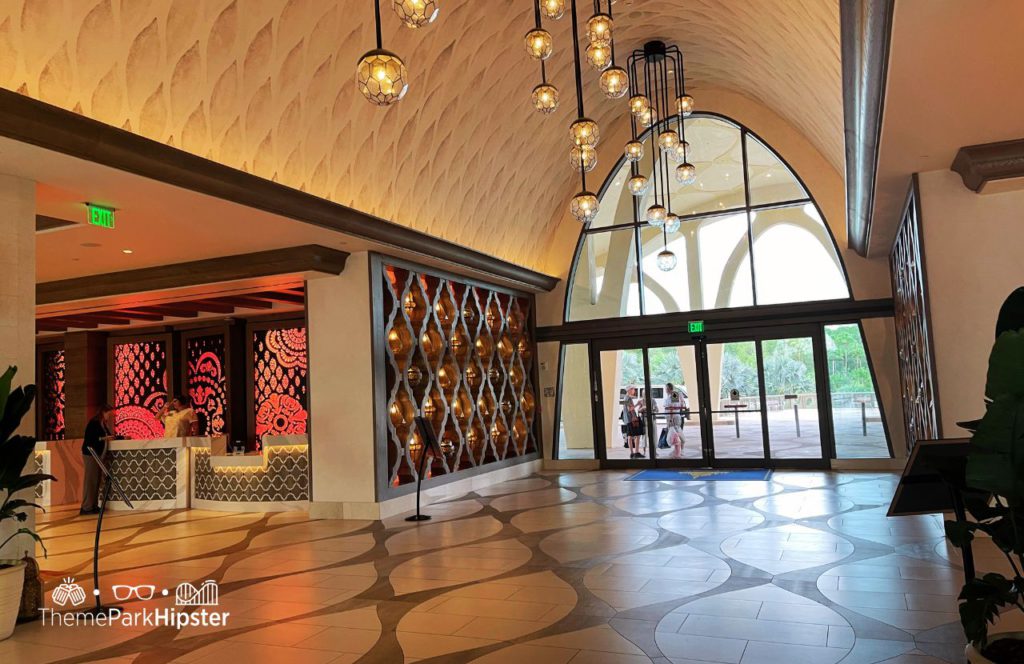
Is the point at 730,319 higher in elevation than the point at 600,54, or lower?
lower

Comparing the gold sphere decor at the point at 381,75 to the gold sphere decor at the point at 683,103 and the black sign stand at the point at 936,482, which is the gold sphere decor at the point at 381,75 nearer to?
the black sign stand at the point at 936,482

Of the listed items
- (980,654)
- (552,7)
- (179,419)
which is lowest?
(980,654)

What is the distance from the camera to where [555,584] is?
493cm

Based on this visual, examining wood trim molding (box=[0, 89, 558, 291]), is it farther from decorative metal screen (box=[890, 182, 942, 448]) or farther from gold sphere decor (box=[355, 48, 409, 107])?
decorative metal screen (box=[890, 182, 942, 448])

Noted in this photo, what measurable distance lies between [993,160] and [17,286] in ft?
23.5

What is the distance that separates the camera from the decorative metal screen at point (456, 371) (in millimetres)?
8914

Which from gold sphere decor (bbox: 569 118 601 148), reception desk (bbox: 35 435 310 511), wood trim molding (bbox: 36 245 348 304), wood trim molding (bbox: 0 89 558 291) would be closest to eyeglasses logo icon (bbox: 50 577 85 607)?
wood trim molding (bbox: 0 89 558 291)

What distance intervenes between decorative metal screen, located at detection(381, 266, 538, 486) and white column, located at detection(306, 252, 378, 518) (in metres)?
0.35

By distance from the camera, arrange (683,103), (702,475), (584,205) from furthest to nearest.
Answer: (702,475) → (683,103) → (584,205)

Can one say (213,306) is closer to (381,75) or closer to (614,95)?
(614,95)

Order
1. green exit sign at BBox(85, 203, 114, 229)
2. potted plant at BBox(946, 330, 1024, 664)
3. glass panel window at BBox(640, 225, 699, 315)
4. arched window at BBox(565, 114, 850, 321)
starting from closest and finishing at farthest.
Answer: potted plant at BBox(946, 330, 1024, 664) → green exit sign at BBox(85, 203, 114, 229) → arched window at BBox(565, 114, 850, 321) → glass panel window at BBox(640, 225, 699, 315)

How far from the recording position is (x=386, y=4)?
670cm

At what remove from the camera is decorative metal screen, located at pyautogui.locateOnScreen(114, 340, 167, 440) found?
45.5ft

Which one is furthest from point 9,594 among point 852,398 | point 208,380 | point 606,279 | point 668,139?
point 852,398
